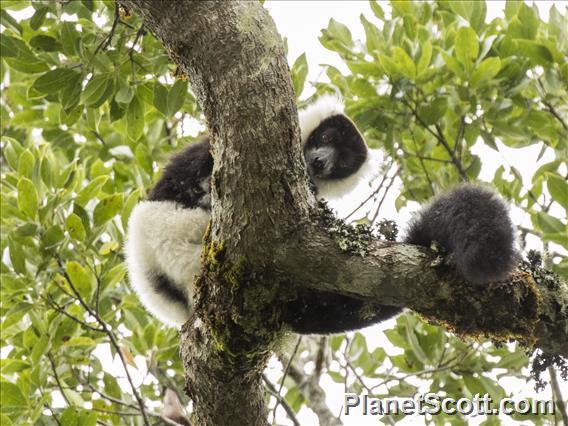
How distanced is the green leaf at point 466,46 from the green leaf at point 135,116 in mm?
2012

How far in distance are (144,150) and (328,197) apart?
1475 mm

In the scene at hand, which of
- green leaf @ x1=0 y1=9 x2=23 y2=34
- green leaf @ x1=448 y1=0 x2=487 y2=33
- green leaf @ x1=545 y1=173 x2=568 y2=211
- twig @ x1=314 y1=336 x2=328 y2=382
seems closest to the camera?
green leaf @ x1=545 y1=173 x2=568 y2=211

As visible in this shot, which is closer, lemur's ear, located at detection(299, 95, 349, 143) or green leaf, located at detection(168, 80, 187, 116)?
green leaf, located at detection(168, 80, 187, 116)

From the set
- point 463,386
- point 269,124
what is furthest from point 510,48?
point 269,124

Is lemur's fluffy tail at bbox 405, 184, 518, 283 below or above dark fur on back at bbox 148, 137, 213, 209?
below

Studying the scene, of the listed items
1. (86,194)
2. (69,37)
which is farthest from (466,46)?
(86,194)

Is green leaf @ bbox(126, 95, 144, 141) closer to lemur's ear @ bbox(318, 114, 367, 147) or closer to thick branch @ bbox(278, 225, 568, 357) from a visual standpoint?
lemur's ear @ bbox(318, 114, 367, 147)

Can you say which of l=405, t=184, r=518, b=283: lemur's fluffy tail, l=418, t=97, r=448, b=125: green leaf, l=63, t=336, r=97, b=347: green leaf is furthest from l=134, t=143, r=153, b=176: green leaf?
l=405, t=184, r=518, b=283: lemur's fluffy tail

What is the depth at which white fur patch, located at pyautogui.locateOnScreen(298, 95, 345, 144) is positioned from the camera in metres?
5.32

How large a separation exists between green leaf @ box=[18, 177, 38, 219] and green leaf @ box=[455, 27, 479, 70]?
2.74 meters

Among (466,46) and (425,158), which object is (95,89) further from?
(425,158)

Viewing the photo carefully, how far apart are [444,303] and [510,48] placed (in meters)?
2.47

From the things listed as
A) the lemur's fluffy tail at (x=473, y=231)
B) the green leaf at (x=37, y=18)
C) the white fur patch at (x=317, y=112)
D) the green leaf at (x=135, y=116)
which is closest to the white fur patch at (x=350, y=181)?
the white fur patch at (x=317, y=112)

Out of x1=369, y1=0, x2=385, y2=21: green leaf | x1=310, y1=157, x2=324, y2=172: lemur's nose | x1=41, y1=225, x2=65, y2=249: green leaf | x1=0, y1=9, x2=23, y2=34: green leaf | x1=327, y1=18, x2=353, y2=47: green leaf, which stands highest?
x1=369, y1=0, x2=385, y2=21: green leaf
